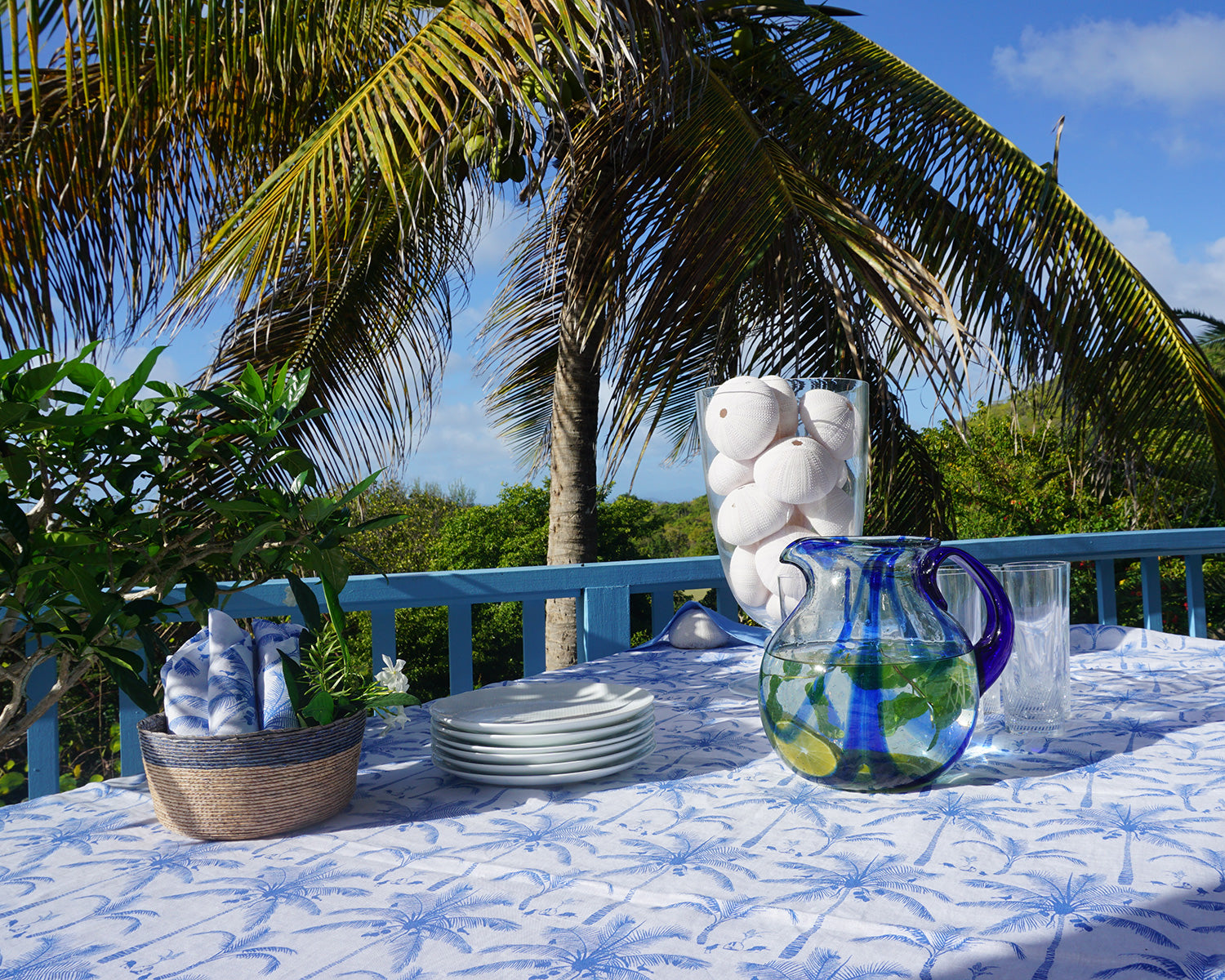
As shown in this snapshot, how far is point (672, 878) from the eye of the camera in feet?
1.94

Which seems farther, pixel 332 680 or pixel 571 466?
pixel 571 466

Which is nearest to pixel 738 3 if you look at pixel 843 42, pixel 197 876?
pixel 843 42

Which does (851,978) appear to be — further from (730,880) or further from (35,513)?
(35,513)

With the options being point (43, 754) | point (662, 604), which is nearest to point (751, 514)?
point (662, 604)

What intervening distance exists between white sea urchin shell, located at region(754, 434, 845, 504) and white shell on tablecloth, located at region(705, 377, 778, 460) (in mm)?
25

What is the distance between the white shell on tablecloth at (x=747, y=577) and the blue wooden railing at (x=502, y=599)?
21.6 inches

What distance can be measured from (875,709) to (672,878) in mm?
237

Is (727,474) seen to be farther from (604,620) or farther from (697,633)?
(604,620)

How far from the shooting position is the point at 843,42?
3.54 meters

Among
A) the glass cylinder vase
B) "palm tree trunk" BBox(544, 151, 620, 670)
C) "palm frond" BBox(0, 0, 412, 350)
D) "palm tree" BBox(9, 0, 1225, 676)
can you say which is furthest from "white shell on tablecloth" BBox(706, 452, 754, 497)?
"palm tree trunk" BBox(544, 151, 620, 670)

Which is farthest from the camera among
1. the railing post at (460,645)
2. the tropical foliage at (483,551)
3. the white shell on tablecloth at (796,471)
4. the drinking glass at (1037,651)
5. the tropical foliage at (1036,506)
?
the tropical foliage at (483,551)

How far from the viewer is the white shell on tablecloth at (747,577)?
116 cm

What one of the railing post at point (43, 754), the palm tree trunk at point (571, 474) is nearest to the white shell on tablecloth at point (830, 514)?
the railing post at point (43, 754)

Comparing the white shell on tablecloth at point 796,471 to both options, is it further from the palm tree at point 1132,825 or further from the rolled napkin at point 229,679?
the rolled napkin at point 229,679
